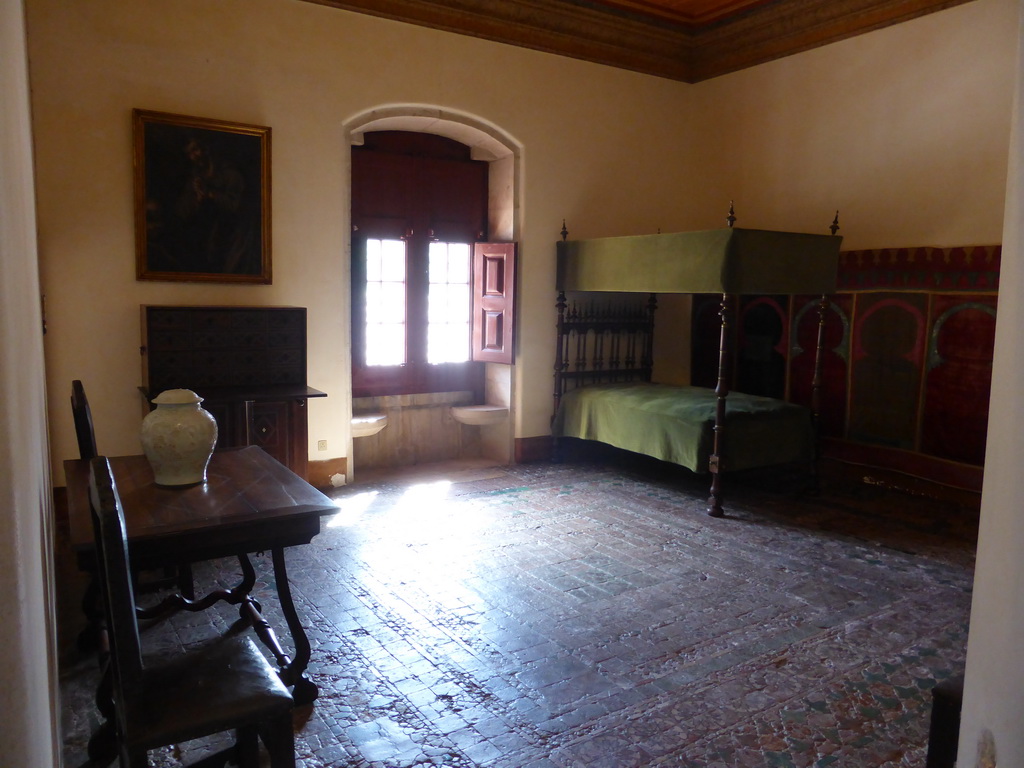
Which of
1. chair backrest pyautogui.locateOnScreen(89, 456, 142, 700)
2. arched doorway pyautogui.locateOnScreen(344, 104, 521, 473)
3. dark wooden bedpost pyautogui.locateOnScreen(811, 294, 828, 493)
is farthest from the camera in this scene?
arched doorway pyautogui.locateOnScreen(344, 104, 521, 473)

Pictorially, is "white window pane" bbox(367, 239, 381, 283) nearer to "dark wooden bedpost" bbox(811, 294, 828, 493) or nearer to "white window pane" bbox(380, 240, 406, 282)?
"white window pane" bbox(380, 240, 406, 282)

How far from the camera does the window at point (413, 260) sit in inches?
267

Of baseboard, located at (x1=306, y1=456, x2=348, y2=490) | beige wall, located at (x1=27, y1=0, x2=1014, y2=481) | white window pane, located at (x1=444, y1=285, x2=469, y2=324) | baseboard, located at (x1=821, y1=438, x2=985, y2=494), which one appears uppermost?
beige wall, located at (x1=27, y1=0, x2=1014, y2=481)

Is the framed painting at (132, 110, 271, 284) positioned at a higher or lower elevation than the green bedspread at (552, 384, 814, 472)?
higher

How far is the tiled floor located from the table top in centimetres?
74

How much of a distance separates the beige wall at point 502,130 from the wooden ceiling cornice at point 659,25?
0.12 metres

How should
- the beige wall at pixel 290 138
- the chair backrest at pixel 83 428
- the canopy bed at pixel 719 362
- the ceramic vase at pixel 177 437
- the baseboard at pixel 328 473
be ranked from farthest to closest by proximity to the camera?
the baseboard at pixel 328 473
the canopy bed at pixel 719 362
the beige wall at pixel 290 138
the chair backrest at pixel 83 428
the ceramic vase at pixel 177 437

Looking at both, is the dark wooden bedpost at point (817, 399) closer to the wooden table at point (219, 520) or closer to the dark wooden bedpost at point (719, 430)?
the dark wooden bedpost at point (719, 430)

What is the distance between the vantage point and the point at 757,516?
5598mm

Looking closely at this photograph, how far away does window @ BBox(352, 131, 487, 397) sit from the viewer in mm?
6781

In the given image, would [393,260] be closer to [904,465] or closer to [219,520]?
[219,520]

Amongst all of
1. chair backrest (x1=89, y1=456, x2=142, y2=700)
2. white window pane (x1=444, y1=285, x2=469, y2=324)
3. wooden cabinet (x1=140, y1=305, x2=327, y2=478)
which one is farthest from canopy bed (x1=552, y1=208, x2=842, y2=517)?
chair backrest (x1=89, y1=456, x2=142, y2=700)

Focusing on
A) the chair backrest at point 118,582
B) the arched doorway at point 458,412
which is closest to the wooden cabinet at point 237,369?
the arched doorway at point 458,412

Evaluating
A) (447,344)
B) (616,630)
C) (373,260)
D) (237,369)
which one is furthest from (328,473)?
(616,630)
